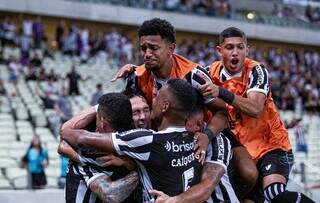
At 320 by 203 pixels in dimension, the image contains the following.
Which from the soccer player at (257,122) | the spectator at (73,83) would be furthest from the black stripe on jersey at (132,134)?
the spectator at (73,83)

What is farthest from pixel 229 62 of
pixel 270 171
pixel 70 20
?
pixel 70 20

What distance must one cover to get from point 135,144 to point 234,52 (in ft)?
5.38

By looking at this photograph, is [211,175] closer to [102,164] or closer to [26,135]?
[102,164]

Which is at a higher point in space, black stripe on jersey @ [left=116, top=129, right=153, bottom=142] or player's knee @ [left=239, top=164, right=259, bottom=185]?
black stripe on jersey @ [left=116, top=129, right=153, bottom=142]

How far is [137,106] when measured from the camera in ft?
16.7

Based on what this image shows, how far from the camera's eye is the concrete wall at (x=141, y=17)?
1106 inches

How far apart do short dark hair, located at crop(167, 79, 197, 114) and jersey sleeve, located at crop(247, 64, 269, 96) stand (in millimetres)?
1091

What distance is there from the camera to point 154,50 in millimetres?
5238

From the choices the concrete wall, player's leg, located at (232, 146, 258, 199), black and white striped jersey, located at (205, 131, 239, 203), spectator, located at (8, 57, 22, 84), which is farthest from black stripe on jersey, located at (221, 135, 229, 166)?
the concrete wall

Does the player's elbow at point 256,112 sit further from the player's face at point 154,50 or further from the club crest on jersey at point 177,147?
the club crest on jersey at point 177,147

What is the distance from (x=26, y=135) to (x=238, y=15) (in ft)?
67.2

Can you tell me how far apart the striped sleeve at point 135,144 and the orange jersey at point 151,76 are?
95 centimetres

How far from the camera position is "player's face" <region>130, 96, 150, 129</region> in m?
5.03

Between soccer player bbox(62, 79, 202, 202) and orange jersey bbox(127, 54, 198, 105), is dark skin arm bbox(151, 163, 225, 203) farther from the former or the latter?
orange jersey bbox(127, 54, 198, 105)
